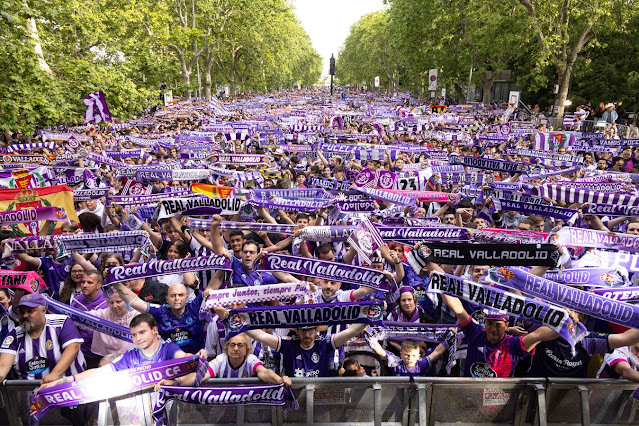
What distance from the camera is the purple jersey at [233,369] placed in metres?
4.36

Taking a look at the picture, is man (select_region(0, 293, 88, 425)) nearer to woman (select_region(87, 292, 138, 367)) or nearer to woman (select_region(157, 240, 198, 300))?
woman (select_region(87, 292, 138, 367))

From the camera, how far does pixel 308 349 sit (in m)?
4.64

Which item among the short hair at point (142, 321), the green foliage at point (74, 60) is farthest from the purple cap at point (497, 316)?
the green foliage at point (74, 60)

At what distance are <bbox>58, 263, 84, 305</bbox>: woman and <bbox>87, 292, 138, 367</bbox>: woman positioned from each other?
99 cm

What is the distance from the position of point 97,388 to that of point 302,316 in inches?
70.5

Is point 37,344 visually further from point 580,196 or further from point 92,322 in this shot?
point 580,196

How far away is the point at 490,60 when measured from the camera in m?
A: 39.8

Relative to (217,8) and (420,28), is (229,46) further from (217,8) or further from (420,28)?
(420,28)

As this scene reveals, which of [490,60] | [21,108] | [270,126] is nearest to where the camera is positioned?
[21,108]

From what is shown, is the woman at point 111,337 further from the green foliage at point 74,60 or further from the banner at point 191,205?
the green foliage at point 74,60

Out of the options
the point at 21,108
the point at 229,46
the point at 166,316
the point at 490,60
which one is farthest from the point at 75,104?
the point at 229,46

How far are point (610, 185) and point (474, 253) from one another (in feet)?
19.2

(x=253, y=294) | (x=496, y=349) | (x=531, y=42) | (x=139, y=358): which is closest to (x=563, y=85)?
(x=531, y=42)

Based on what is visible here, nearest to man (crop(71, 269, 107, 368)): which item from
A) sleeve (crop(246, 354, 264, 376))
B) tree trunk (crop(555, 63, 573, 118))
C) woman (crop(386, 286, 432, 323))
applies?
sleeve (crop(246, 354, 264, 376))
